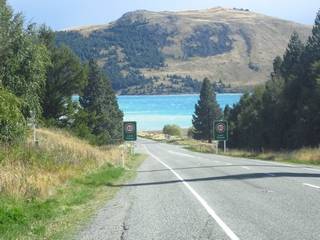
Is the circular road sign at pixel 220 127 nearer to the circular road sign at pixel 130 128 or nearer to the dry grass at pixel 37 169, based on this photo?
the circular road sign at pixel 130 128

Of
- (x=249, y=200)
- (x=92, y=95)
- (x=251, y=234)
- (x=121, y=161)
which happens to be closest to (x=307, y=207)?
(x=249, y=200)

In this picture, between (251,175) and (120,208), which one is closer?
(120,208)

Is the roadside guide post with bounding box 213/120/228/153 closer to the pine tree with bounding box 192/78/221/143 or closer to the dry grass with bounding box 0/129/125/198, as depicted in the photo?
the dry grass with bounding box 0/129/125/198

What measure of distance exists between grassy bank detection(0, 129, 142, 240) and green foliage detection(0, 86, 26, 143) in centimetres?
100

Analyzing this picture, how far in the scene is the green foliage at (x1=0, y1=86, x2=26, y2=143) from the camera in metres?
19.3

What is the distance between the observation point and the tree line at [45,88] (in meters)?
25.4

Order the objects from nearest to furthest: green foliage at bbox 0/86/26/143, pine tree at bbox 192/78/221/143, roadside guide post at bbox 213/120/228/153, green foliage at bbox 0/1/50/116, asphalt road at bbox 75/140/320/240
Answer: asphalt road at bbox 75/140/320/240, green foliage at bbox 0/86/26/143, green foliage at bbox 0/1/50/116, roadside guide post at bbox 213/120/228/153, pine tree at bbox 192/78/221/143

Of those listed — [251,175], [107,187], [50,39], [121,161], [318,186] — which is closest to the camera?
[318,186]

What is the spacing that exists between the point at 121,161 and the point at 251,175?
624 inches

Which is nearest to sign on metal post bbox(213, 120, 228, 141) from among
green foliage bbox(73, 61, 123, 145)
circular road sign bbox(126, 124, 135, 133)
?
green foliage bbox(73, 61, 123, 145)

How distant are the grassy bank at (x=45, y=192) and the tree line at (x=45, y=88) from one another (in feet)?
5.04

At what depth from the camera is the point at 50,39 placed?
5919cm

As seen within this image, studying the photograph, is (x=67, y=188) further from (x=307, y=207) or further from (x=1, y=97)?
(x=307, y=207)

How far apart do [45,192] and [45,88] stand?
40.4 meters
